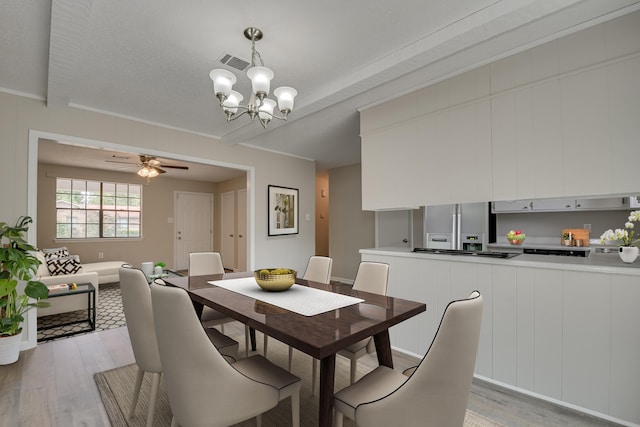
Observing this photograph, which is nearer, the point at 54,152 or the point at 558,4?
the point at 558,4

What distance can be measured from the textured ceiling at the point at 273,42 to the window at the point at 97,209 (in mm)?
4240

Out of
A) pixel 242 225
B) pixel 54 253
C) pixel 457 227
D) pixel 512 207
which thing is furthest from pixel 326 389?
pixel 242 225

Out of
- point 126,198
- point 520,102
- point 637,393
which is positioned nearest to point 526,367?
point 637,393

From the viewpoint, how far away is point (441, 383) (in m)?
1.04

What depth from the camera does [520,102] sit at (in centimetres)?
223

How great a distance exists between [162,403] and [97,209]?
634 centimetres

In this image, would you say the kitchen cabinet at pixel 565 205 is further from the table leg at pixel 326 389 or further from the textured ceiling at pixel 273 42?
the table leg at pixel 326 389

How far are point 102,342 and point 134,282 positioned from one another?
2115 mm

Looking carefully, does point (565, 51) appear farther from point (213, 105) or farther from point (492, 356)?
point (213, 105)

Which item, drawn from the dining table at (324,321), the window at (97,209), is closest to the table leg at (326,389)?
the dining table at (324,321)

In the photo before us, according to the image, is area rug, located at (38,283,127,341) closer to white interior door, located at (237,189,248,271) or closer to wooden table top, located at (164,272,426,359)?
wooden table top, located at (164,272,426,359)

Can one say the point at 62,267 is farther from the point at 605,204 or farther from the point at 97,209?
the point at 605,204

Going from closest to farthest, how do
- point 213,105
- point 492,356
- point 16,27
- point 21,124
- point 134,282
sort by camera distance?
Answer: point 134,282 → point 16,27 → point 492,356 → point 21,124 → point 213,105

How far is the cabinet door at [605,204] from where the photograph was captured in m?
3.37
